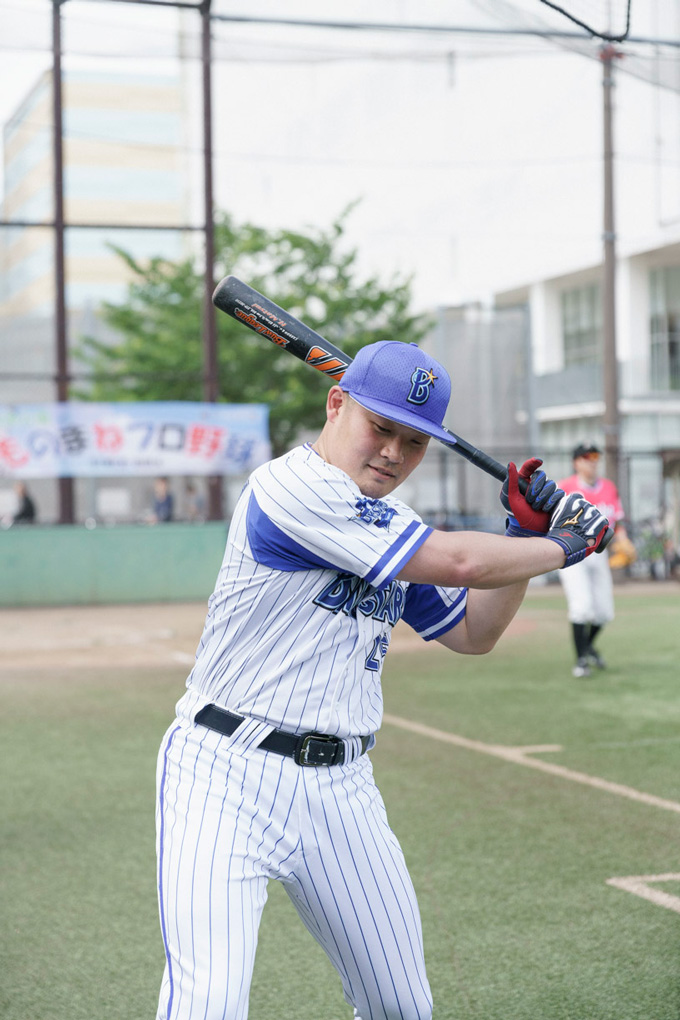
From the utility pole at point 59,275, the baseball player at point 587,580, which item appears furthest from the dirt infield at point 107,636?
the baseball player at point 587,580

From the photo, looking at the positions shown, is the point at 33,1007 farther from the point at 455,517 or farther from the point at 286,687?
the point at 455,517

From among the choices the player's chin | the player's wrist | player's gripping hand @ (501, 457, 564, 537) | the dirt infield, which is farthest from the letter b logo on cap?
the dirt infield

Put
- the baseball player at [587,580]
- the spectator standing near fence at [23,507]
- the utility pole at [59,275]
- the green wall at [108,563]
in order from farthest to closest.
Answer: the green wall at [108,563], the spectator standing near fence at [23,507], the utility pole at [59,275], the baseball player at [587,580]

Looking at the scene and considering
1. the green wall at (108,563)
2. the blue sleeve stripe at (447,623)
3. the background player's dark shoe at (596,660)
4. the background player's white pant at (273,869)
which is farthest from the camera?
the green wall at (108,563)

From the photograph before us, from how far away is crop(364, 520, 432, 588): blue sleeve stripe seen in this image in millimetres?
2371

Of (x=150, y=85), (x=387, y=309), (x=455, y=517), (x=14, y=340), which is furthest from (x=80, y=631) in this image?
(x=150, y=85)

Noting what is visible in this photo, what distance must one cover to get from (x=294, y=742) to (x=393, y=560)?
0.45 meters

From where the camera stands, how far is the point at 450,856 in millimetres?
5199

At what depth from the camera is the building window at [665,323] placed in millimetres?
33781

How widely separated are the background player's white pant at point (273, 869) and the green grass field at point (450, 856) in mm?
1259

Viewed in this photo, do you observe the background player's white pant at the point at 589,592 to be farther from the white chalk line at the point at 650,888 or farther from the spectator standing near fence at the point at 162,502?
the spectator standing near fence at the point at 162,502

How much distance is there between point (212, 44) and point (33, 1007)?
14458 mm

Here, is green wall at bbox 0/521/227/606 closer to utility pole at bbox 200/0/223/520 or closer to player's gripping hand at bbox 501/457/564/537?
utility pole at bbox 200/0/223/520

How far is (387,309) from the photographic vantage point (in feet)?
95.2
